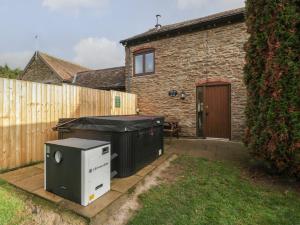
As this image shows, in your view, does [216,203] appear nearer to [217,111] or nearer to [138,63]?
[217,111]

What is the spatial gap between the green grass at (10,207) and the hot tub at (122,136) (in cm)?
144

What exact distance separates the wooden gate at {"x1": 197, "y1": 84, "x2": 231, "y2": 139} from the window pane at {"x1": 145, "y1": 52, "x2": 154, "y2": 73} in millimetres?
2788

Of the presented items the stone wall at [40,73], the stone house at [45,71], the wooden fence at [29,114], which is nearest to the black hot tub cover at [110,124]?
the wooden fence at [29,114]

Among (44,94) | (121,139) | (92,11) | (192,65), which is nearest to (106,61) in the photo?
(92,11)

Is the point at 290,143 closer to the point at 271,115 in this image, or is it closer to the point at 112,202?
the point at 271,115

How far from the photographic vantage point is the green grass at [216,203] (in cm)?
213

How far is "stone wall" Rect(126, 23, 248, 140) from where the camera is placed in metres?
6.76

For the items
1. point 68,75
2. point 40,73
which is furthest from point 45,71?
point 68,75

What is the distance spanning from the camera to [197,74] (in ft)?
24.6

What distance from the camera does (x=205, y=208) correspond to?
2.37 m

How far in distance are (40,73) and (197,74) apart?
46.1 ft

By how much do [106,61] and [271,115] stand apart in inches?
1126

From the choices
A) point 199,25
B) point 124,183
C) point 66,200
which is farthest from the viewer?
point 199,25

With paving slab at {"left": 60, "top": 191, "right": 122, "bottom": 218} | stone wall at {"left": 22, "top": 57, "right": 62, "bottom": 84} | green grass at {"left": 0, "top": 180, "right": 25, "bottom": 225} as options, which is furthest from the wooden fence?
stone wall at {"left": 22, "top": 57, "right": 62, "bottom": 84}
